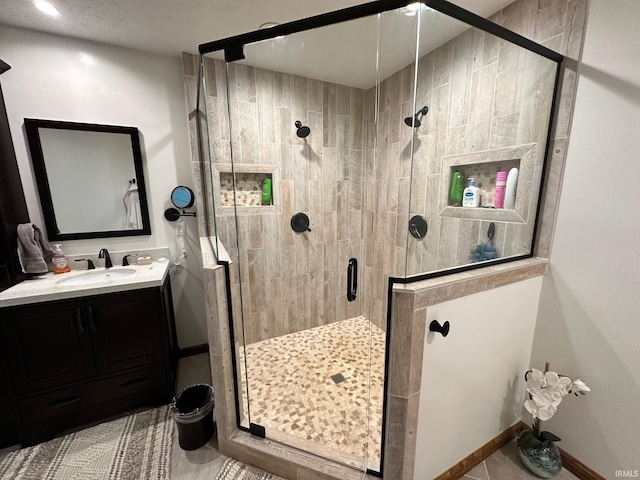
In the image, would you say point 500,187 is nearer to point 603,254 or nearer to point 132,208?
point 603,254

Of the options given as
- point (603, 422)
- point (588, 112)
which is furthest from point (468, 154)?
point (603, 422)

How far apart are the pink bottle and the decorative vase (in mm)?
1273

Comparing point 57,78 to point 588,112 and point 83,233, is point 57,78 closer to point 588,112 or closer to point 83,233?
point 83,233

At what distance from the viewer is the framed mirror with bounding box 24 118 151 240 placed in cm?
181

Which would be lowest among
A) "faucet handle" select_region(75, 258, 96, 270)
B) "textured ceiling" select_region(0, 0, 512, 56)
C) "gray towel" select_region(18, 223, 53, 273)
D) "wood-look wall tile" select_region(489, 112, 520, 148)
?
"faucet handle" select_region(75, 258, 96, 270)

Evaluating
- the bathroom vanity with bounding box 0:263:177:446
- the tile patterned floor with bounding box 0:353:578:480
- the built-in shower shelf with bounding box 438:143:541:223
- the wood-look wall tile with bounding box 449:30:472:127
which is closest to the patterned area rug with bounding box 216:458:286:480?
the tile patterned floor with bounding box 0:353:578:480

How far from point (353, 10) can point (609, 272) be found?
1635 mm

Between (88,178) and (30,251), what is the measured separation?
0.61 meters

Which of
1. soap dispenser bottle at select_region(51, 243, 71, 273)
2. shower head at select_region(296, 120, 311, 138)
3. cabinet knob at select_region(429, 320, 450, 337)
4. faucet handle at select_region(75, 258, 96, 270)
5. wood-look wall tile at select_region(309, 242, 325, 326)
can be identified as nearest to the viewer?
cabinet knob at select_region(429, 320, 450, 337)

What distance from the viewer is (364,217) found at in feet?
8.26

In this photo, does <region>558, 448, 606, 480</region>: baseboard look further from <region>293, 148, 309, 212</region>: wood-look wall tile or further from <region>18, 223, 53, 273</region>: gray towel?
<region>18, 223, 53, 273</region>: gray towel

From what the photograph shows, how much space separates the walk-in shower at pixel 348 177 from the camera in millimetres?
1362

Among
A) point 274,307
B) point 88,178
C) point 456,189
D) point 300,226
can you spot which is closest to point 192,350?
point 274,307

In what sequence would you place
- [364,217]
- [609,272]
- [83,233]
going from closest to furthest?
1. [609,272]
2. [83,233]
3. [364,217]
